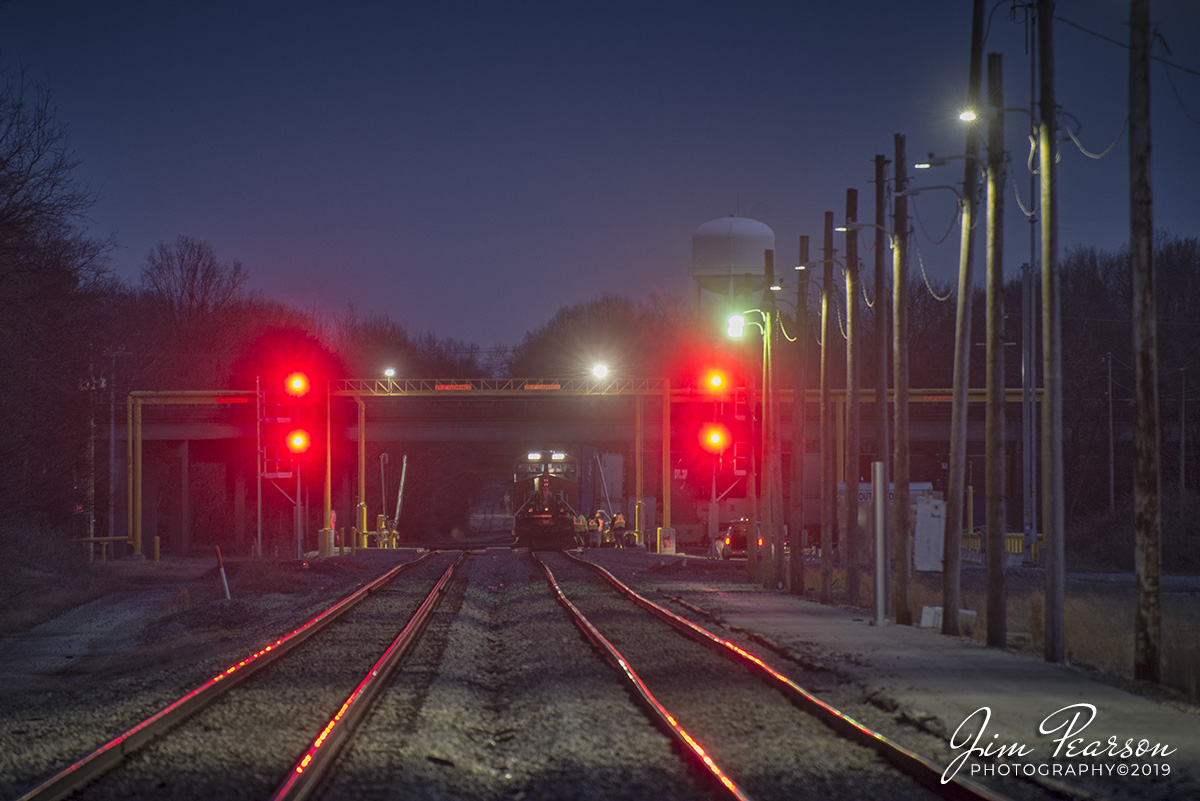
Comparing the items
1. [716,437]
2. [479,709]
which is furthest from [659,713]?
[716,437]

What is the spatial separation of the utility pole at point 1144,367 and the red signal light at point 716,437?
61.0ft

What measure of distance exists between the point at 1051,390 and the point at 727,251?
53274mm

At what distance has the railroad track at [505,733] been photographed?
331 inches

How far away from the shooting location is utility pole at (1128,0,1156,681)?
13164 mm

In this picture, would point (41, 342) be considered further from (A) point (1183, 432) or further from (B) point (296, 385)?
(A) point (1183, 432)

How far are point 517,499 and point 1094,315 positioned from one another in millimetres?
42644

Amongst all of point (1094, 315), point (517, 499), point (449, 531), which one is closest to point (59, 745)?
point (517, 499)

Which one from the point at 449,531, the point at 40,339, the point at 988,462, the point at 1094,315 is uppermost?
the point at 1094,315

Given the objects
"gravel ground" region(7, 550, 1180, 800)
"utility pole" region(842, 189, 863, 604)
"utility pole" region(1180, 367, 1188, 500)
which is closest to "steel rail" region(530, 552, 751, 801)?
"gravel ground" region(7, 550, 1180, 800)

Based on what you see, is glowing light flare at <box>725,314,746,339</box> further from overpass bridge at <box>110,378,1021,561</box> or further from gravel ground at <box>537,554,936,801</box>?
overpass bridge at <box>110,378,1021,561</box>

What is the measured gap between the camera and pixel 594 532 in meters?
59.2

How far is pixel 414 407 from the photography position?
6794cm

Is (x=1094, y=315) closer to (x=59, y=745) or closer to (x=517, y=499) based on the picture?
(x=517, y=499)

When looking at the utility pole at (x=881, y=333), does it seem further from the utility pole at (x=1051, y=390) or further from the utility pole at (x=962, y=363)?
the utility pole at (x=1051, y=390)
